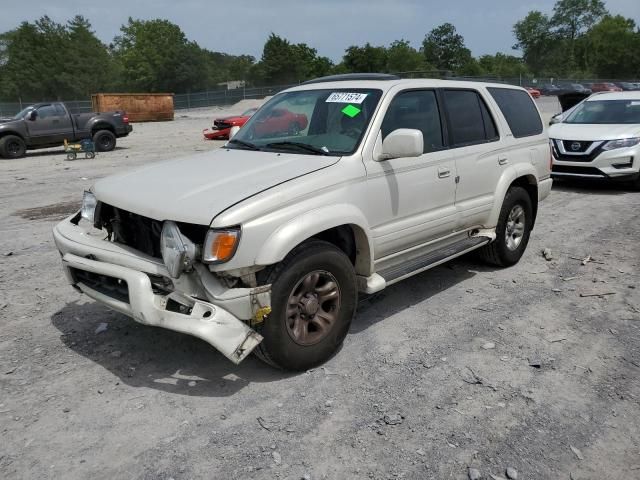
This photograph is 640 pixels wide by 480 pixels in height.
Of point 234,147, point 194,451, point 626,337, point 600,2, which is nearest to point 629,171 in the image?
point 626,337

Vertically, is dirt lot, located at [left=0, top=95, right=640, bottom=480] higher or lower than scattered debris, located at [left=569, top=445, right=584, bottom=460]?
lower

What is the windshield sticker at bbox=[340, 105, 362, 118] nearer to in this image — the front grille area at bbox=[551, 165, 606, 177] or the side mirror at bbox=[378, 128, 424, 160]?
the side mirror at bbox=[378, 128, 424, 160]

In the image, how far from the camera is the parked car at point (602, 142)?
951 cm

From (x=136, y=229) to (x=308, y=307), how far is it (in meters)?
1.29

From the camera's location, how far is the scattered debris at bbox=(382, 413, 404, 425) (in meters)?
3.12

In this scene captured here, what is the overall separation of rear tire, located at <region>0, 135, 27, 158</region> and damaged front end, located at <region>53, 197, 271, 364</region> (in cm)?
1577

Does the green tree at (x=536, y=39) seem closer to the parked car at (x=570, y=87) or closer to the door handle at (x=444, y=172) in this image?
the parked car at (x=570, y=87)

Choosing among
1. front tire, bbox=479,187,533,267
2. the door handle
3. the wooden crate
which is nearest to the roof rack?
the door handle

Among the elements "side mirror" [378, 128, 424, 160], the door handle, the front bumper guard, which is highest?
"side mirror" [378, 128, 424, 160]

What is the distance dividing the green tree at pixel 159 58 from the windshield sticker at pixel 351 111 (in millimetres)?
78328

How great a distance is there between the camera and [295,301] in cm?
348

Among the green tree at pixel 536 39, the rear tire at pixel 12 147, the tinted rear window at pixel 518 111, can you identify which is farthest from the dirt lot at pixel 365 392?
the green tree at pixel 536 39

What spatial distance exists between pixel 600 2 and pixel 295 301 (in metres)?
137

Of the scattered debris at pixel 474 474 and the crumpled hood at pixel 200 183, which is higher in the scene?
the crumpled hood at pixel 200 183
